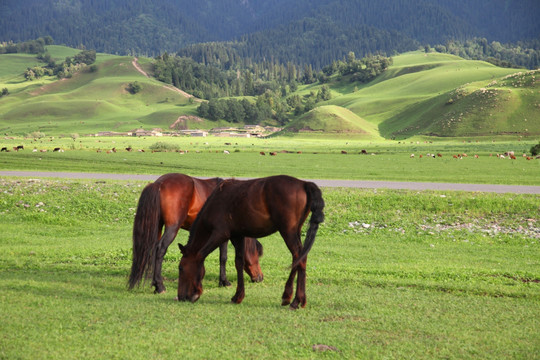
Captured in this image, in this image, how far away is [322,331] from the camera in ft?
31.4

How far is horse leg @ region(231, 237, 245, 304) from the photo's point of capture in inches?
454

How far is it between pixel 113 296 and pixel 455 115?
486 ft

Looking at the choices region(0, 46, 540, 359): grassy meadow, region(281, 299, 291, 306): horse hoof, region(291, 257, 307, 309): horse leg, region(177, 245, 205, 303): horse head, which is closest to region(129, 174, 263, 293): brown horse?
region(0, 46, 540, 359): grassy meadow

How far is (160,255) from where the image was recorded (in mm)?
12852

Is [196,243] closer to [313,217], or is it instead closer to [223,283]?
[223,283]

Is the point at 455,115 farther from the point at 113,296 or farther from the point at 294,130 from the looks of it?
the point at 113,296

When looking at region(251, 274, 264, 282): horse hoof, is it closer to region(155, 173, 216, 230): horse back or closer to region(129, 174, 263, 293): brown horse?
region(129, 174, 263, 293): brown horse

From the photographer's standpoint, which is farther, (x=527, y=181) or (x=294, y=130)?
(x=294, y=130)

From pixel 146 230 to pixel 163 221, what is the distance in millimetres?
→ 579

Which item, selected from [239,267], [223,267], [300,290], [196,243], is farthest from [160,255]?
[300,290]

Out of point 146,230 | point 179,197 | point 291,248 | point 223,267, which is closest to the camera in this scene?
point 291,248

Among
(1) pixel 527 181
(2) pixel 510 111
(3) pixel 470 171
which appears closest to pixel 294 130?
(2) pixel 510 111

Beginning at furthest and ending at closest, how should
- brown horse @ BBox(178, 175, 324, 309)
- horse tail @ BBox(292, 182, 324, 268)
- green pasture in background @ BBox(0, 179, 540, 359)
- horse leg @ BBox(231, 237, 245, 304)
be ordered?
1. horse leg @ BBox(231, 237, 245, 304)
2. brown horse @ BBox(178, 175, 324, 309)
3. horse tail @ BBox(292, 182, 324, 268)
4. green pasture in background @ BBox(0, 179, 540, 359)

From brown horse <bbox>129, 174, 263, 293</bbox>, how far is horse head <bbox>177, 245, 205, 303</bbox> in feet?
3.65
